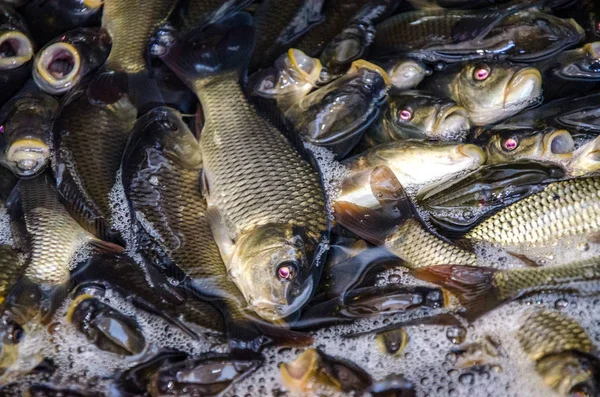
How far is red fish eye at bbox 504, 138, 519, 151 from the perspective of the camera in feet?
8.94

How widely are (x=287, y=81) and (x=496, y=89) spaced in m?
0.98

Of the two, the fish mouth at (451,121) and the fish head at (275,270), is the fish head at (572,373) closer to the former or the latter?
the fish head at (275,270)

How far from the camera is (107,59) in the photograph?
2.85 meters

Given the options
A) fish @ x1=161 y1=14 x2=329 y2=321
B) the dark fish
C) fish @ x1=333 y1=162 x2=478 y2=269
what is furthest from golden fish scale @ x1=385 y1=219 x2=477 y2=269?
the dark fish

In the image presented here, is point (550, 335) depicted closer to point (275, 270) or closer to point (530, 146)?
point (530, 146)

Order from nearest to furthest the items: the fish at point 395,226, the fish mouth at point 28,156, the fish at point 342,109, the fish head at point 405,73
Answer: the fish at point 395,226 → the fish mouth at point 28,156 → the fish at point 342,109 → the fish head at point 405,73

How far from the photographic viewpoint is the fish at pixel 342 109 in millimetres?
2764

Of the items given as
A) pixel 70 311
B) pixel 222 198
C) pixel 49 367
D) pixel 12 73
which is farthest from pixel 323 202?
pixel 12 73

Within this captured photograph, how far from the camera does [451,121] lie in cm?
279

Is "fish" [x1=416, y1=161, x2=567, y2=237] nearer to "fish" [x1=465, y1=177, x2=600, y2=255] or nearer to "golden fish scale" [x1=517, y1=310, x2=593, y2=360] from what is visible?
"fish" [x1=465, y1=177, x2=600, y2=255]

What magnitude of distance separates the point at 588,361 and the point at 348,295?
928 millimetres

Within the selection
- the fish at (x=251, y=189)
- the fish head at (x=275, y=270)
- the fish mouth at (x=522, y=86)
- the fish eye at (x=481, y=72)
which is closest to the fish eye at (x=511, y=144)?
the fish mouth at (x=522, y=86)

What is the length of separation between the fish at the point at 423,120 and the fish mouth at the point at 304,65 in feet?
1.23

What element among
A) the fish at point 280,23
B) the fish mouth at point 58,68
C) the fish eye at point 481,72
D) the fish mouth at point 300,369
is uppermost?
the fish mouth at point 58,68
